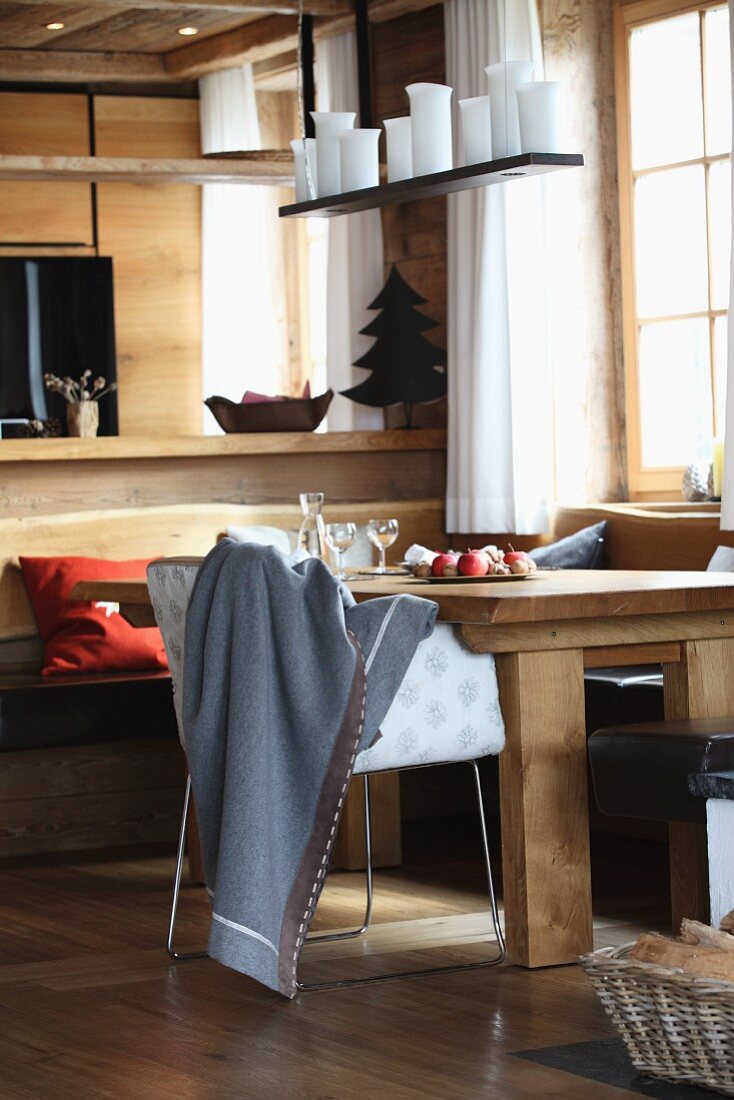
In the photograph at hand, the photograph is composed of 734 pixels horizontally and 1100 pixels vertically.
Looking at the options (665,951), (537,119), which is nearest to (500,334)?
(537,119)

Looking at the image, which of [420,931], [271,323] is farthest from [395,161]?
[271,323]

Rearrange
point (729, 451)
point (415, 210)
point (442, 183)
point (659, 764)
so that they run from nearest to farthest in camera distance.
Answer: point (659, 764) < point (442, 183) < point (729, 451) < point (415, 210)

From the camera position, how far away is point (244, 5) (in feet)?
19.7

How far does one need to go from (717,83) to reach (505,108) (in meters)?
1.59

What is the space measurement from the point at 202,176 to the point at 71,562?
4.85 ft

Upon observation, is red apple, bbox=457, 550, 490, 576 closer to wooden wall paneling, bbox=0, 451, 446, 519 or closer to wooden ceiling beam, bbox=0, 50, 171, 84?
wooden wall paneling, bbox=0, 451, 446, 519

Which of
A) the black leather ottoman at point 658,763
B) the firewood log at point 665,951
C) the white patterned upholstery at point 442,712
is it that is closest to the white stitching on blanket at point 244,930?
the white patterned upholstery at point 442,712

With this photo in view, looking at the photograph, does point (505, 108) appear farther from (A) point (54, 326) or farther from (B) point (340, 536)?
(A) point (54, 326)

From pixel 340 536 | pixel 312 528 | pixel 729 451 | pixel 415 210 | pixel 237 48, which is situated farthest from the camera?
pixel 237 48

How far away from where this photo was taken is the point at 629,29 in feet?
18.2

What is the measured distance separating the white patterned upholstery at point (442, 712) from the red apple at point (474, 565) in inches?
18.7

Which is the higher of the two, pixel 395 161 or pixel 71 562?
pixel 395 161

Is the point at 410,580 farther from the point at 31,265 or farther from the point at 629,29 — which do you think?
the point at 31,265

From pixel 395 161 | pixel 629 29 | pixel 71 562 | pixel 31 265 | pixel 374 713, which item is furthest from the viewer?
pixel 31 265
